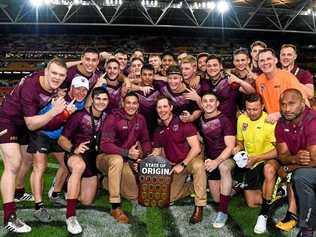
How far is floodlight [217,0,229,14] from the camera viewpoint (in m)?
15.9

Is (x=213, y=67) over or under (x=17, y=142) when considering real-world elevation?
over

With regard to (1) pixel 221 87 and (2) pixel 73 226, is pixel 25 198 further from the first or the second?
(1) pixel 221 87

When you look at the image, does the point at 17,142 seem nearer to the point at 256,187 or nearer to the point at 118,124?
the point at 118,124

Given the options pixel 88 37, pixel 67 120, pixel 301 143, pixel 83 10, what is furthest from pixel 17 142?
pixel 88 37

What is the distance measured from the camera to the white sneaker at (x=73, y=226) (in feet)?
13.9

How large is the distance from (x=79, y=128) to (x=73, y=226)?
122 cm

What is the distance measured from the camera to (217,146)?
507 centimetres

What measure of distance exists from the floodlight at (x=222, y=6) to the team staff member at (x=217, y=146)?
11.8 meters

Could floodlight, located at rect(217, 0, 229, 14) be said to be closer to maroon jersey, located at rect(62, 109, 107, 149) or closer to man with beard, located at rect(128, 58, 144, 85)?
man with beard, located at rect(128, 58, 144, 85)

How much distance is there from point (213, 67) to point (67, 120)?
2089 millimetres

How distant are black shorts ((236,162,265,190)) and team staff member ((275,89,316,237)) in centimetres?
66

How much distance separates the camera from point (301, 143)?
4164 mm

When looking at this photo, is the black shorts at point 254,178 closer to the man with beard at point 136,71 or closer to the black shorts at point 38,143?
the man with beard at point 136,71

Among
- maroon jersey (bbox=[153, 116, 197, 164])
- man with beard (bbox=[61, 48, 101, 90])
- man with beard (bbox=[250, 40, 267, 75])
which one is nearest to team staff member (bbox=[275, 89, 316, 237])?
maroon jersey (bbox=[153, 116, 197, 164])
